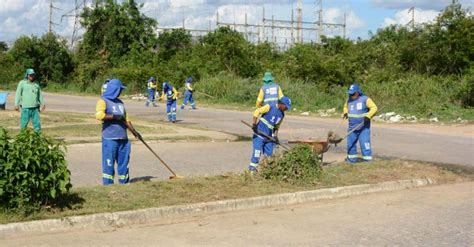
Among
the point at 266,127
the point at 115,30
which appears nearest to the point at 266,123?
the point at 266,127

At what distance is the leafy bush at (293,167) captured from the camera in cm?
948

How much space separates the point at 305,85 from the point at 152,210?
28531 mm

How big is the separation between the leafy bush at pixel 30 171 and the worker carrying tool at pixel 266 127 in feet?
13.8

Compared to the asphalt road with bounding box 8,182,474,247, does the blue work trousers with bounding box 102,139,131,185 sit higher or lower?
higher

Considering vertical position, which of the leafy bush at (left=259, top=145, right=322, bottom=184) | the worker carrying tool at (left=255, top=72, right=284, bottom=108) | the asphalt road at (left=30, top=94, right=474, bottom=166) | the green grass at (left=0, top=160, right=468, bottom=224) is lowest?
the asphalt road at (left=30, top=94, right=474, bottom=166)

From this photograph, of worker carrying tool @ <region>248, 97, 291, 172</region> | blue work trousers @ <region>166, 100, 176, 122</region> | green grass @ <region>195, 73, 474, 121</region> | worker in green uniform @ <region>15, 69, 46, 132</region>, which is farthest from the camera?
green grass @ <region>195, 73, 474, 121</region>

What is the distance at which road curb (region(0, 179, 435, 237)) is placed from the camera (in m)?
6.69

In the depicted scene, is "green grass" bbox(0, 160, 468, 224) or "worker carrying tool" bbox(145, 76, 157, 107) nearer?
"green grass" bbox(0, 160, 468, 224)

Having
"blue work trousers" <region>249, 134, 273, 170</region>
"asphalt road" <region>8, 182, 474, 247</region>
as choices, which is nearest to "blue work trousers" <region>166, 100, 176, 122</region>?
"blue work trousers" <region>249, 134, 273, 170</region>

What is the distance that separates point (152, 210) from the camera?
7527mm

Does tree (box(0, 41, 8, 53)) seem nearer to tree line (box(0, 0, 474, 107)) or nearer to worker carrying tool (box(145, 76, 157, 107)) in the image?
tree line (box(0, 0, 474, 107))

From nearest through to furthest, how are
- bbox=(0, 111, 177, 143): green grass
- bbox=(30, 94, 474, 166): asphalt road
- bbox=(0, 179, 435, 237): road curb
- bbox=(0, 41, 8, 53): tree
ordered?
1. bbox=(0, 179, 435, 237): road curb
2. bbox=(30, 94, 474, 166): asphalt road
3. bbox=(0, 111, 177, 143): green grass
4. bbox=(0, 41, 8, 53): tree

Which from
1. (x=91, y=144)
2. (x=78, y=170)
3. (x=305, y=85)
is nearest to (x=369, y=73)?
(x=305, y=85)

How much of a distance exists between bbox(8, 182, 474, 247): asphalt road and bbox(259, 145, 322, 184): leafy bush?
713mm
